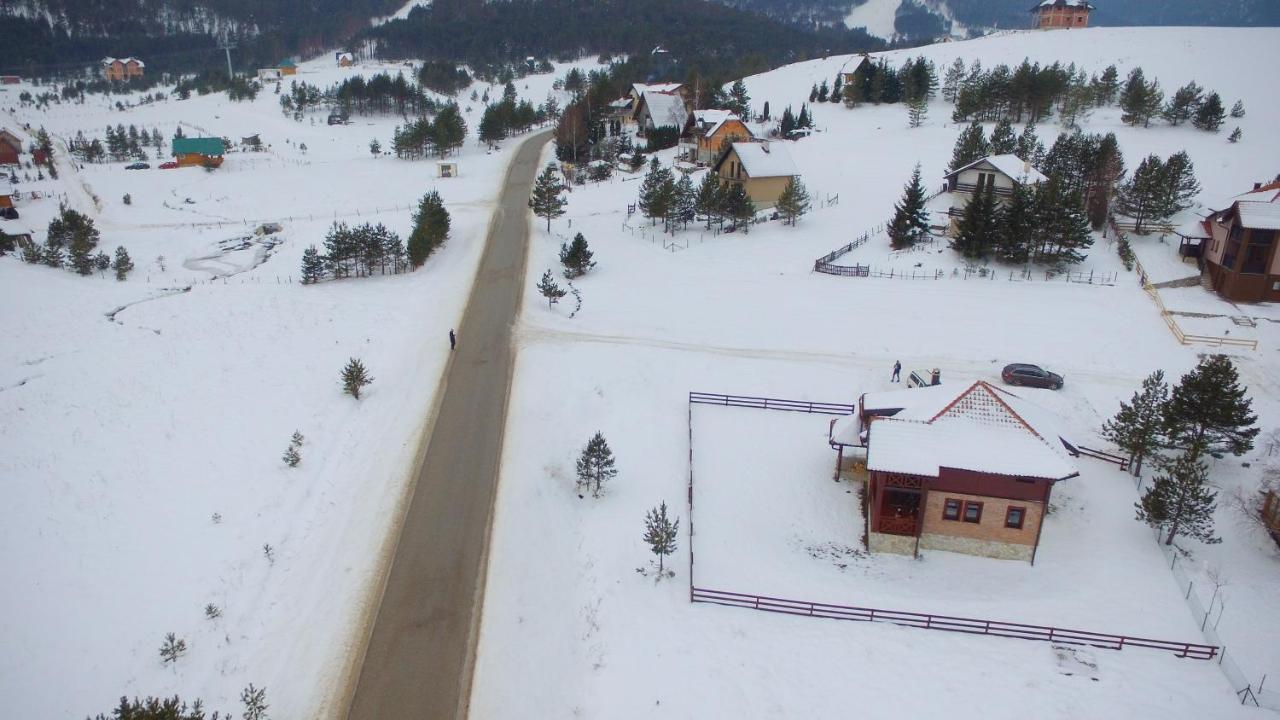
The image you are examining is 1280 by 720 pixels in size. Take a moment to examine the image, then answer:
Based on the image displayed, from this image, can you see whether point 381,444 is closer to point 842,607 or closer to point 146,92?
point 842,607

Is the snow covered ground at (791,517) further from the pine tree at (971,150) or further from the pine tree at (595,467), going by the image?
the pine tree at (971,150)

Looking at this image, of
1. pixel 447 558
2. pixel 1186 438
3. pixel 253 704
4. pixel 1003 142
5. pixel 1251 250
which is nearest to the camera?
pixel 253 704

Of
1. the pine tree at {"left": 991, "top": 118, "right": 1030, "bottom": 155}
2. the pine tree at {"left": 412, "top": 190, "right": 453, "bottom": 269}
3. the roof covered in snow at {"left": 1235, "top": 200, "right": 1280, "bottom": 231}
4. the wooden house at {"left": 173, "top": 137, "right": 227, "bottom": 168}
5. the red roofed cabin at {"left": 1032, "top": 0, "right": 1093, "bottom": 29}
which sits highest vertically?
the red roofed cabin at {"left": 1032, "top": 0, "right": 1093, "bottom": 29}

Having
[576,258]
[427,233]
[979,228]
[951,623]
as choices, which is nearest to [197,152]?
[427,233]

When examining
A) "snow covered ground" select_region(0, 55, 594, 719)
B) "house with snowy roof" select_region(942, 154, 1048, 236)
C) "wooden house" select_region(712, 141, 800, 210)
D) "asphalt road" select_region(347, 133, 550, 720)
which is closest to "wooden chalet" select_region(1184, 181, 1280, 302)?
"house with snowy roof" select_region(942, 154, 1048, 236)

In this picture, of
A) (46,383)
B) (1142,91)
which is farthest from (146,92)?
(1142,91)

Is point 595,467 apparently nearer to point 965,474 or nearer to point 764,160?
point 965,474

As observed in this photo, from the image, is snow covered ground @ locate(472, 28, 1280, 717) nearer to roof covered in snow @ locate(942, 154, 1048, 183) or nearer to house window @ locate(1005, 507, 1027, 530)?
house window @ locate(1005, 507, 1027, 530)
